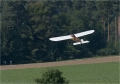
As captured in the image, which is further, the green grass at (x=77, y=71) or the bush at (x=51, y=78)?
the green grass at (x=77, y=71)

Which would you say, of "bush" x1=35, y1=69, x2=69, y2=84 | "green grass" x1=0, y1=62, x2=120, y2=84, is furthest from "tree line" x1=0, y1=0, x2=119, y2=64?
"bush" x1=35, y1=69, x2=69, y2=84

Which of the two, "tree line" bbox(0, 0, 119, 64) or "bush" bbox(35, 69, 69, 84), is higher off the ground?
"bush" bbox(35, 69, 69, 84)

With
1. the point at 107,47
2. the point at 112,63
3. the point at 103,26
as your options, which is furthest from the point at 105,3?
the point at 112,63

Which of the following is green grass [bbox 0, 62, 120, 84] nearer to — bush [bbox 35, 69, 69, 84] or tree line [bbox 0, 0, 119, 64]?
tree line [bbox 0, 0, 119, 64]

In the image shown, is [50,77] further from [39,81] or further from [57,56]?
[57,56]

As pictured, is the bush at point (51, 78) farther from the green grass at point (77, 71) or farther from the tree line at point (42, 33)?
the tree line at point (42, 33)

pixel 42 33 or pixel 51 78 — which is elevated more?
pixel 51 78

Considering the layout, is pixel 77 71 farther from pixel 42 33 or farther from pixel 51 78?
pixel 51 78

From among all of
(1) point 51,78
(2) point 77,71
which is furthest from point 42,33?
(1) point 51,78

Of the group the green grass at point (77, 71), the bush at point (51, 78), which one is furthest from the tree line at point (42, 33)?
the bush at point (51, 78)
